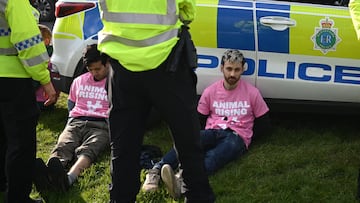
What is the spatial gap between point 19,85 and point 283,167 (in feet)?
6.54

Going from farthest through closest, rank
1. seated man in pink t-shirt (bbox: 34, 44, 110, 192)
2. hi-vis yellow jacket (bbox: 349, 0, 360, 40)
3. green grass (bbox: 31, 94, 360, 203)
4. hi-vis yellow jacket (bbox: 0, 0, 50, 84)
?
seated man in pink t-shirt (bbox: 34, 44, 110, 192), green grass (bbox: 31, 94, 360, 203), hi-vis yellow jacket (bbox: 349, 0, 360, 40), hi-vis yellow jacket (bbox: 0, 0, 50, 84)

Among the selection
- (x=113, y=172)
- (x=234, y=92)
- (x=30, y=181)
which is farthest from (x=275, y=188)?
(x=30, y=181)

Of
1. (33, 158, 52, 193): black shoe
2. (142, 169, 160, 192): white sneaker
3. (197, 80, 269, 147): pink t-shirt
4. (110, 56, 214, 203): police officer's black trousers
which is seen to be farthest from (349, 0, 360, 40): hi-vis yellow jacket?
(33, 158, 52, 193): black shoe

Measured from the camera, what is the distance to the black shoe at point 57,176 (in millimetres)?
3660

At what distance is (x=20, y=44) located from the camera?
2852 millimetres

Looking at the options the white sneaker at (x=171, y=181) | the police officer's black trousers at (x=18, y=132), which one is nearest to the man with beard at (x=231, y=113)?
the white sneaker at (x=171, y=181)

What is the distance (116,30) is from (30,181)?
115 cm

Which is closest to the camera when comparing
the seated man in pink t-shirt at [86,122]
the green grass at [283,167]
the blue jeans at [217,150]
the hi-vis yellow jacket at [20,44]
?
the hi-vis yellow jacket at [20,44]

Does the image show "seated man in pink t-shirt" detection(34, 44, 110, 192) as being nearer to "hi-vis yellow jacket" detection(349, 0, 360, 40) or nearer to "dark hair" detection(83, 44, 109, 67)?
"dark hair" detection(83, 44, 109, 67)

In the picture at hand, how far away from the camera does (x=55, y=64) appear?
469 cm

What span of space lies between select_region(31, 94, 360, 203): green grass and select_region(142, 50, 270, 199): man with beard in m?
0.13

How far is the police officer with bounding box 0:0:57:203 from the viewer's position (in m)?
2.82

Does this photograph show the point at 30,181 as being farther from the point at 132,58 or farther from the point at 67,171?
the point at 132,58

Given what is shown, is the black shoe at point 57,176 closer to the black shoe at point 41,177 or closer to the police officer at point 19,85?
Answer: the black shoe at point 41,177
